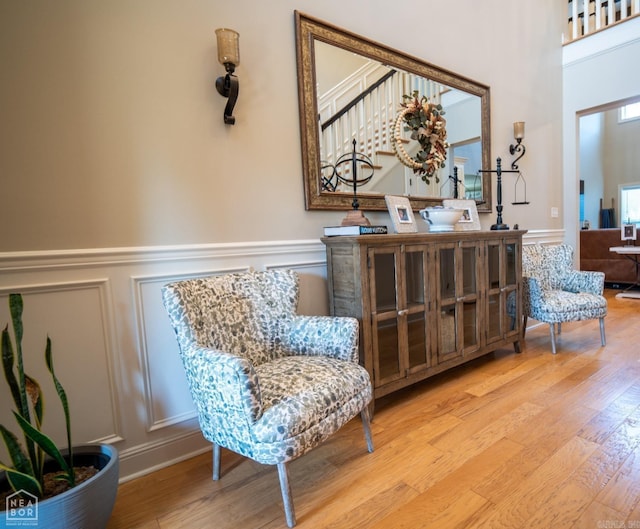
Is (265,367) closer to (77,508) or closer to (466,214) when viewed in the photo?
(77,508)

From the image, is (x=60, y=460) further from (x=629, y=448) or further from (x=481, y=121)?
(x=481, y=121)

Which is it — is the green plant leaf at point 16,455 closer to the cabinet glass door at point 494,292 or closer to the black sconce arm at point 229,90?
the black sconce arm at point 229,90

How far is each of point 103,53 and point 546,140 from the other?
12.8 ft

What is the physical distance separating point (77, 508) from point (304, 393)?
0.74 meters

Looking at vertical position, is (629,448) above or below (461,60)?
below

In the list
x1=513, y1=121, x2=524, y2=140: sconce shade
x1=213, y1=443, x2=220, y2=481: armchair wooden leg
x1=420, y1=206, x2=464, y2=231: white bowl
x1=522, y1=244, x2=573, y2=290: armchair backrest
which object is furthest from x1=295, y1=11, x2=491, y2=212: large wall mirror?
x1=213, y1=443, x2=220, y2=481: armchair wooden leg

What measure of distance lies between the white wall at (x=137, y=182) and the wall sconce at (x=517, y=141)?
1782 mm

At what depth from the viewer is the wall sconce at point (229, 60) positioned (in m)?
1.57

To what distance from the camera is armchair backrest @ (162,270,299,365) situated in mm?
1410

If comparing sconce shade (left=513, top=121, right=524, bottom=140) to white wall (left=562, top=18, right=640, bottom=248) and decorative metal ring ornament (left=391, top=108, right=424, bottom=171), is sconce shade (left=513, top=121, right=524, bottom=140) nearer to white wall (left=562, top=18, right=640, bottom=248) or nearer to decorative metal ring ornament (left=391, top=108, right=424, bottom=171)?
decorative metal ring ornament (left=391, top=108, right=424, bottom=171)

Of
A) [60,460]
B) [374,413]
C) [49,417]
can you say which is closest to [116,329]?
[49,417]

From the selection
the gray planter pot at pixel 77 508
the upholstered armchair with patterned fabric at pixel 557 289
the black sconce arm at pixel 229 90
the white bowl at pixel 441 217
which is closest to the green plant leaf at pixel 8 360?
the gray planter pot at pixel 77 508

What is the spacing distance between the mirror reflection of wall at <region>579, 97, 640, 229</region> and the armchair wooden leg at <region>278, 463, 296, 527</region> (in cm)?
933

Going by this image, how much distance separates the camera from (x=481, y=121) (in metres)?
2.97
